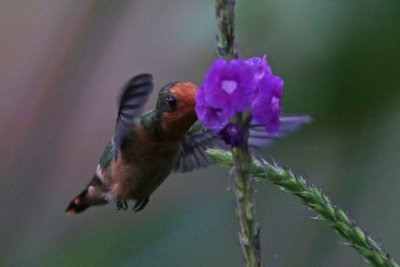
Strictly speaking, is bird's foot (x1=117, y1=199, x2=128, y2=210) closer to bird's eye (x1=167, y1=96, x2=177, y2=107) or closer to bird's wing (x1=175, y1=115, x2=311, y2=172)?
bird's wing (x1=175, y1=115, x2=311, y2=172)

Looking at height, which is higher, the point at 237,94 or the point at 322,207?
the point at 237,94

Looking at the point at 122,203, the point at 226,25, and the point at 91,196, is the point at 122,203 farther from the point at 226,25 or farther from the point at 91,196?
the point at 226,25

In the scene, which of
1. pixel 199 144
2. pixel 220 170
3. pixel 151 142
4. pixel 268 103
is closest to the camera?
pixel 268 103

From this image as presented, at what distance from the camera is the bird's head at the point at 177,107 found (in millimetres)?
1796

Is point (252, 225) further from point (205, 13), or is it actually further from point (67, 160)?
point (67, 160)

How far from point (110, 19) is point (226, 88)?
2668mm

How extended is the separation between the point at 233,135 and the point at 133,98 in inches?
27.6

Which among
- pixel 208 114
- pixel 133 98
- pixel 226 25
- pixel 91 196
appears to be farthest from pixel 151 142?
pixel 226 25

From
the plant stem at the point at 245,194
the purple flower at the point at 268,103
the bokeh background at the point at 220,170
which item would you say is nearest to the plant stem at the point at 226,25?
the plant stem at the point at 245,194

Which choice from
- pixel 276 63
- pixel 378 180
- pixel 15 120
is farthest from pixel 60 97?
pixel 378 180

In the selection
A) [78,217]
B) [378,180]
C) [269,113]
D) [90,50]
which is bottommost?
[78,217]

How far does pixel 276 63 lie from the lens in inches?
110

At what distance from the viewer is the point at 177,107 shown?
1844 mm

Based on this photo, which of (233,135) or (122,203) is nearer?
(233,135)
